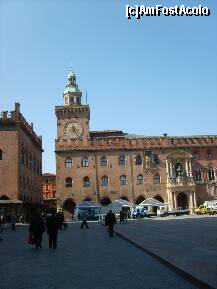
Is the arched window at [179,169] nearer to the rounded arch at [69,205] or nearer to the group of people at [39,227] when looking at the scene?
the rounded arch at [69,205]

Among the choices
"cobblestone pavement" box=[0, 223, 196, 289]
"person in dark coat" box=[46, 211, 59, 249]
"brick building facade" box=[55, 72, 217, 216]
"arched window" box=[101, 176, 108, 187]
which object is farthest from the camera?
"arched window" box=[101, 176, 108, 187]

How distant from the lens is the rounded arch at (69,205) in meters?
56.0

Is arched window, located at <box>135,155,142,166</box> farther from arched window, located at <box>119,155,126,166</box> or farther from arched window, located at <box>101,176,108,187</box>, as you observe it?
arched window, located at <box>101,176,108,187</box>

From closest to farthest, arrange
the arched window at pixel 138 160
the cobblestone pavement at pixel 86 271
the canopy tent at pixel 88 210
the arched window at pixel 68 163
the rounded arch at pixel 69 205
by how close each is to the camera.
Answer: the cobblestone pavement at pixel 86 271 < the canopy tent at pixel 88 210 < the rounded arch at pixel 69 205 < the arched window at pixel 68 163 < the arched window at pixel 138 160

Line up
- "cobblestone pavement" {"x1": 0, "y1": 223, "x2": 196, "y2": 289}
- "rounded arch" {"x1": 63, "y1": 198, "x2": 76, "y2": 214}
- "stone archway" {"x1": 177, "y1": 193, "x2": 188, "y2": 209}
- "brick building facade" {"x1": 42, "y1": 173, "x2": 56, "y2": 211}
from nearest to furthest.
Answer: "cobblestone pavement" {"x1": 0, "y1": 223, "x2": 196, "y2": 289} < "rounded arch" {"x1": 63, "y1": 198, "x2": 76, "y2": 214} < "stone archway" {"x1": 177, "y1": 193, "x2": 188, "y2": 209} < "brick building facade" {"x1": 42, "y1": 173, "x2": 56, "y2": 211}

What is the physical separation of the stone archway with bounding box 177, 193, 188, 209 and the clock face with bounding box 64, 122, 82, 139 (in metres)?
15.7

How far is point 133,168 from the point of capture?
57.3 metres

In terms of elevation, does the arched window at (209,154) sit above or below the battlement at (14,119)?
below

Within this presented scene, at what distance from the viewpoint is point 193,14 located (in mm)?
11828

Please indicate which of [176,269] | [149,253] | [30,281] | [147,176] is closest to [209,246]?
[149,253]

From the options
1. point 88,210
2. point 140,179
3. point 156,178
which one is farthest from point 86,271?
point 156,178

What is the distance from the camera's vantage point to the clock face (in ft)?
193

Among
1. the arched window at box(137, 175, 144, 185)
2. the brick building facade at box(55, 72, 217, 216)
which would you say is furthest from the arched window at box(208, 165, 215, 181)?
the arched window at box(137, 175, 144, 185)

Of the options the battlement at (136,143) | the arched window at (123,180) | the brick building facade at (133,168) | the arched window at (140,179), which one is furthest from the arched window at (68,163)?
the arched window at (140,179)
